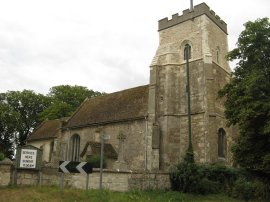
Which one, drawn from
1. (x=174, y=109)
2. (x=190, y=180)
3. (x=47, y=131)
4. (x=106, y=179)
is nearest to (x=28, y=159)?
(x=106, y=179)

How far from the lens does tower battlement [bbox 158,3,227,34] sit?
31062mm

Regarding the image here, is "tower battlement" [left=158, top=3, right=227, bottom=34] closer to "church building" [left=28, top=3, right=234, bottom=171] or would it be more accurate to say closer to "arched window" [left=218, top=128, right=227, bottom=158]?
"church building" [left=28, top=3, right=234, bottom=171]

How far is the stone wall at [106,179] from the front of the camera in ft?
61.6

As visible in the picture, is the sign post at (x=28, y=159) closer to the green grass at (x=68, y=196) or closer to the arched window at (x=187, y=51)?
the green grass at (x=68, y=196)

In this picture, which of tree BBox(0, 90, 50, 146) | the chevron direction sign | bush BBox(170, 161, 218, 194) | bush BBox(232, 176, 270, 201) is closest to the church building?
bush BBox(170, 161, 218, 194)

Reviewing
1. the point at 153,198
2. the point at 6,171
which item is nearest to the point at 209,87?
the point at 153,198

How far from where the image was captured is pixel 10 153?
5078 cm

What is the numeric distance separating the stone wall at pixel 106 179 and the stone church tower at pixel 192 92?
590 cm

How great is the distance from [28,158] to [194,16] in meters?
20.0

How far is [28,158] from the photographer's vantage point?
18.5m

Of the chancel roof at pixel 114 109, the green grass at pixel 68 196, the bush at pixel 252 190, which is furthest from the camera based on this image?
the chancel roof at pixel 114 109

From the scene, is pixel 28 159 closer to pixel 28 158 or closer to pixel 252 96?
pixel 28 158

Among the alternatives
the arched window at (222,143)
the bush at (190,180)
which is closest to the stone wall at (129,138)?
the arched window at (222,143)

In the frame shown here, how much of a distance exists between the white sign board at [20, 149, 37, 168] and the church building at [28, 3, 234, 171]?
34.7 ft
